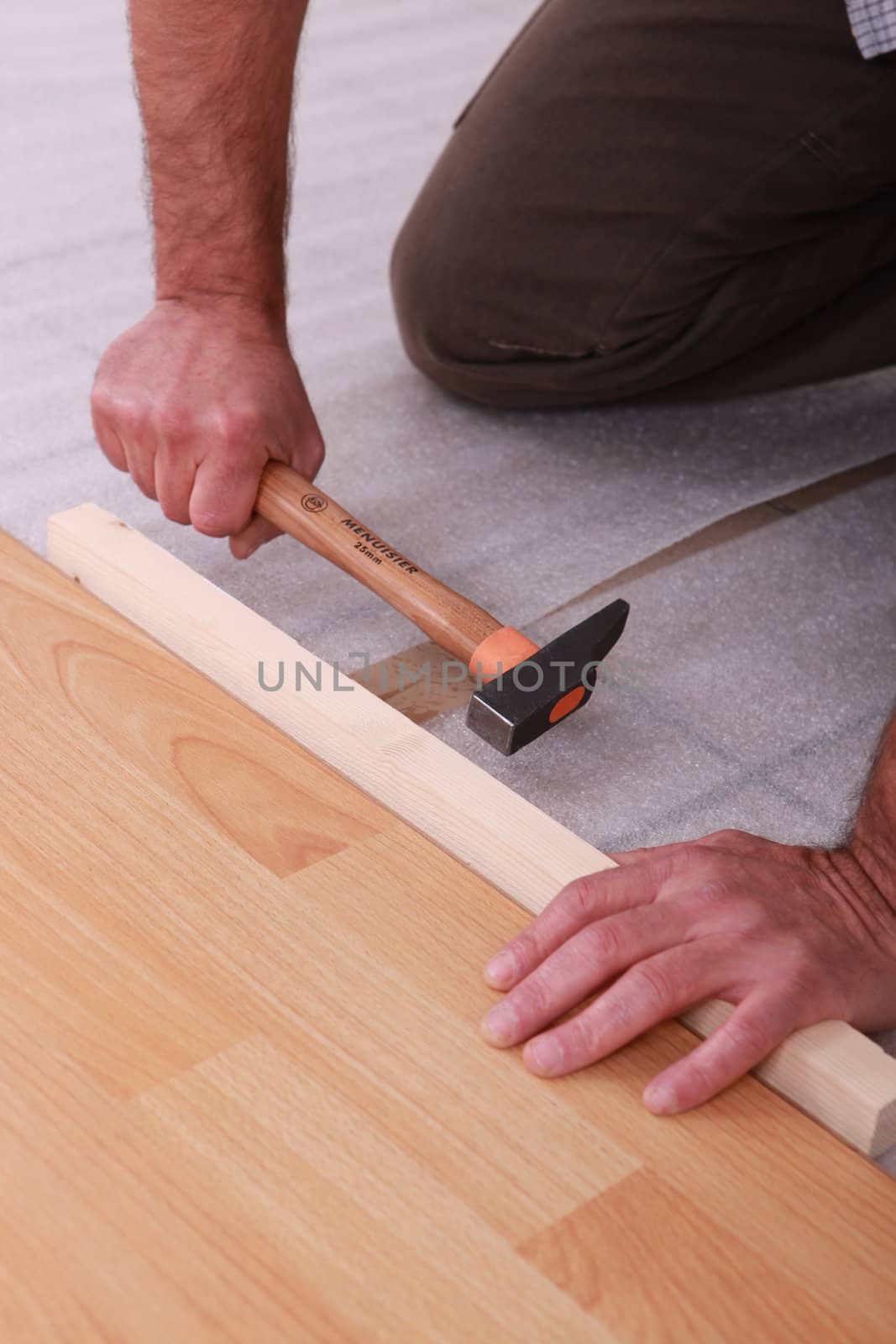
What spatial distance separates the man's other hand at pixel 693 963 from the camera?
93 centimetres

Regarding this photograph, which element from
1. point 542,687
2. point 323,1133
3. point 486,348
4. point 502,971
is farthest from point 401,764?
point 486,348

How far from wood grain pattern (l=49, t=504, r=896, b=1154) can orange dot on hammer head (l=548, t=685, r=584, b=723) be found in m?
0.09

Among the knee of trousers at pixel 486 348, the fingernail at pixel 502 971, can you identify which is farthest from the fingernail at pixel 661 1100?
the knee of trousers at pixel 486 348

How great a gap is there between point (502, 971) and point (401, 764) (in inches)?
9.4

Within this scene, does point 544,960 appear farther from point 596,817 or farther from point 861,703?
point 861,703

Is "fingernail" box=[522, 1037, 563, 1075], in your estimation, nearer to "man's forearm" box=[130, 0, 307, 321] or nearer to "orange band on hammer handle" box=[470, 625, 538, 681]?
"orange band on hammer handle" box=[470, 625, 538, 681]

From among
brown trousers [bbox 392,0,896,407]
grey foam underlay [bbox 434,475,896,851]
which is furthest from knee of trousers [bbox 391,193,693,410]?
grey foam underlay [bbox 434,475,896,851]

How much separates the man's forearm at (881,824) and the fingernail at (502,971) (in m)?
0.29

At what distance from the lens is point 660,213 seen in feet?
5.81

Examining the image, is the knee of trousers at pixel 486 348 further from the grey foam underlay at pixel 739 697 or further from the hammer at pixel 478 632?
the hammer at pixel 478 632

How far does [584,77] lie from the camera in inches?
71.6

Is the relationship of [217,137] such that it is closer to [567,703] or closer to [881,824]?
[567,703]

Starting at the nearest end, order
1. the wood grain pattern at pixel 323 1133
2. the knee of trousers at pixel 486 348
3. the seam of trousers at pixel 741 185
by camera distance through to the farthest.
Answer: the wood grain pattern at pixel 323 1133
the seam of trousers at pixel 741 185
the knee of trousers at pixel 486 348

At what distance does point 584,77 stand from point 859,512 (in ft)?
2.21
